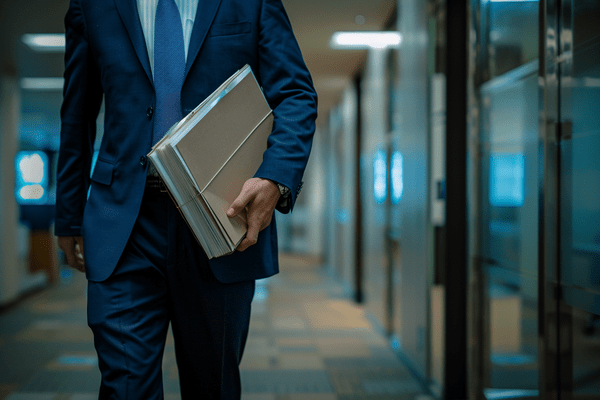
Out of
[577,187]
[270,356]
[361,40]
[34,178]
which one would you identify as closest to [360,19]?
[361,40]

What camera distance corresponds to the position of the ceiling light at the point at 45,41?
13.9ft

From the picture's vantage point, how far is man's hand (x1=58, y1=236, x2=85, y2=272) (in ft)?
3.94

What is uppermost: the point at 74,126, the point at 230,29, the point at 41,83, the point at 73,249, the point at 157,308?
the point at 41,83

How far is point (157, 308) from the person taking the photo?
1.10 m

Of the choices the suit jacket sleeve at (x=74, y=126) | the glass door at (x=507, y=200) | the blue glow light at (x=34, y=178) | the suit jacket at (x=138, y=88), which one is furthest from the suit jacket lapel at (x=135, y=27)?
the blue glow light at (x=34, y=178)

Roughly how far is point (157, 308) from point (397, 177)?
2.86 m

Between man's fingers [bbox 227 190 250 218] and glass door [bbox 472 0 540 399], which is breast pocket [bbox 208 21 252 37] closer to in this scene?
man's fingers [bbox 227 190 250 218]

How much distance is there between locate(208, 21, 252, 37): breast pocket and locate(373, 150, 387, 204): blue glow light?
3194 millimetres

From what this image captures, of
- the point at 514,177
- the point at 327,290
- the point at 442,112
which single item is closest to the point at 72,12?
the point at 514,177

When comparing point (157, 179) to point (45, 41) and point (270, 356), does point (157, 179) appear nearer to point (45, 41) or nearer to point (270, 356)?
point (270, 356)

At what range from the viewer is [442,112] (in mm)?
2643

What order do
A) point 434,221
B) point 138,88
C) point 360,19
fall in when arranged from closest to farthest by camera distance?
point 138,88 → point 434,221 → point 360,19

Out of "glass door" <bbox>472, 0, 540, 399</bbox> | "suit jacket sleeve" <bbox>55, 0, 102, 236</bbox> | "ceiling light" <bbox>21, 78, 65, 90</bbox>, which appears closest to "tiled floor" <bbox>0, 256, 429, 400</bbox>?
"glass door" <bbox>472, 0, 540, 399</bbox>

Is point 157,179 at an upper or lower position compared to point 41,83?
lower
